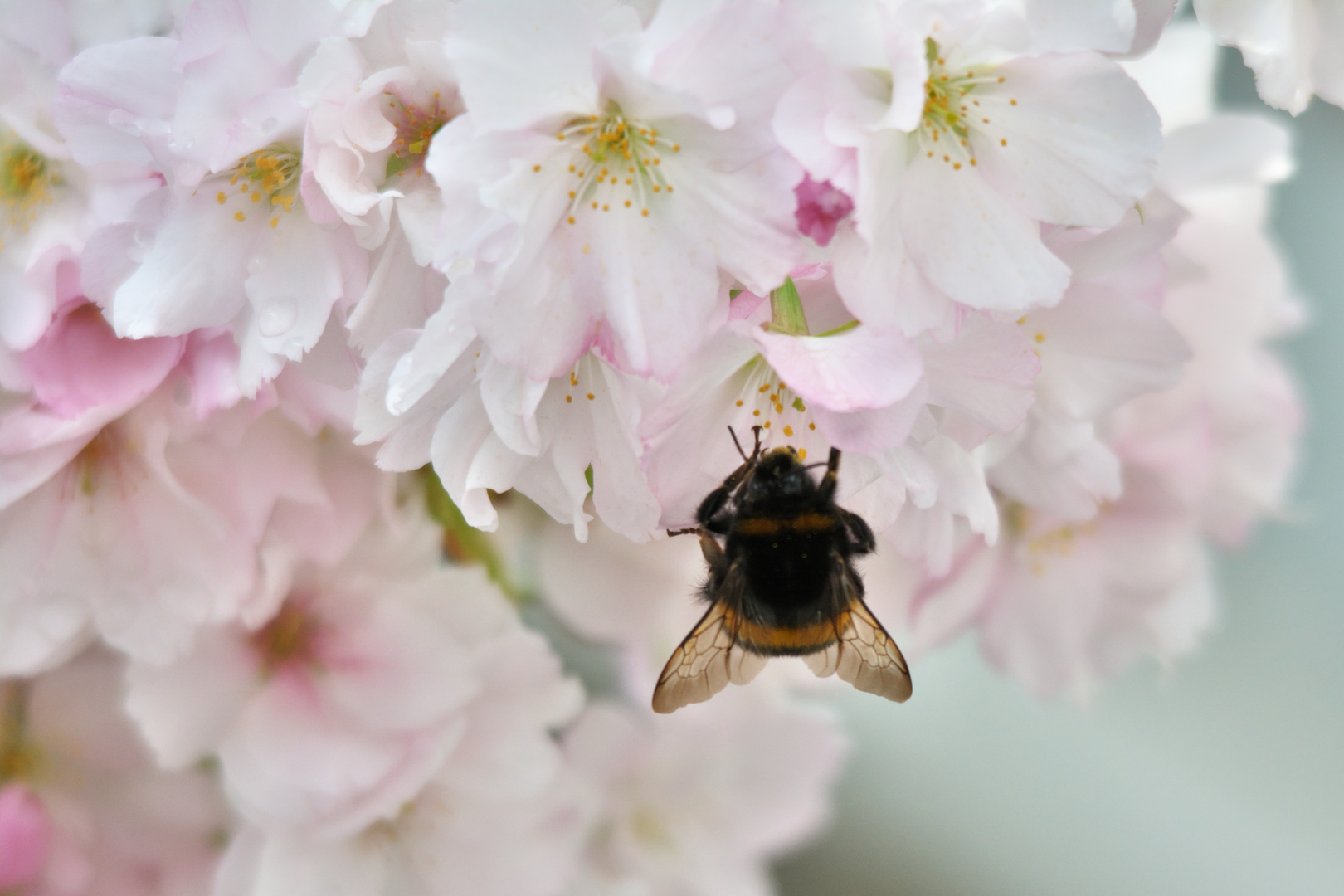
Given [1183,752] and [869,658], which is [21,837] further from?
[1183,752]

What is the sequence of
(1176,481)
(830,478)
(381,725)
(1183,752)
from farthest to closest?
(1183,752), (1176,481), (381,725), (830,478)

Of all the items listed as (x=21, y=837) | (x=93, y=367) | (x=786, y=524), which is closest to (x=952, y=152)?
(x=786, y=524)

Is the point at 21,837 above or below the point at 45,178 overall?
below

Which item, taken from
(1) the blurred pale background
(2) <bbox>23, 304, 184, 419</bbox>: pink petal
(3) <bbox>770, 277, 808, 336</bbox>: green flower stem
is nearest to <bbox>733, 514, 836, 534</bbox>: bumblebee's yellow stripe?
(3) <bbox>770, 277, 808, 336</bbox>: green flower stem

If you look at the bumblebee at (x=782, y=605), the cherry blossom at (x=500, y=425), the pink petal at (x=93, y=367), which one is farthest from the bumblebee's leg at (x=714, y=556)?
the pink petal at (x=93, y=367)

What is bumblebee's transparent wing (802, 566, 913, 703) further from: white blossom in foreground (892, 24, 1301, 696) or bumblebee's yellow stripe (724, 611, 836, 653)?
white blossom in foreground (892, 24, 1301, 696)

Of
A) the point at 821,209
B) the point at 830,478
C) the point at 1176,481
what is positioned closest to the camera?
the point at 821,209
